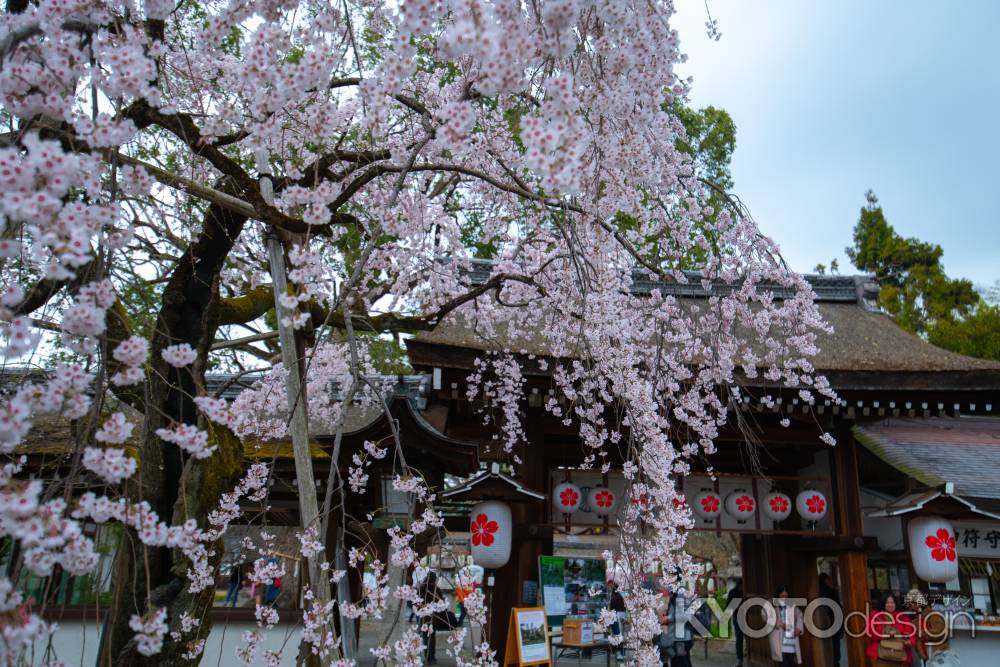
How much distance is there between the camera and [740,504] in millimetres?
7734

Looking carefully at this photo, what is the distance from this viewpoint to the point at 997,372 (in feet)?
23.0

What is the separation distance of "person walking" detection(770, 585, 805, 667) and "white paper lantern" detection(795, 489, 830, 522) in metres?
1.30

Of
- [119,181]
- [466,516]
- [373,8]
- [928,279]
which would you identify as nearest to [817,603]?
[466,516]

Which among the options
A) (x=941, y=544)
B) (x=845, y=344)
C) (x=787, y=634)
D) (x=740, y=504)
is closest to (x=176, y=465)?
(x=740, y=504)

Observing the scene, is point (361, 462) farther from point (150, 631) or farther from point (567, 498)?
point (567, 498)

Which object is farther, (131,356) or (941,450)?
(941,450)

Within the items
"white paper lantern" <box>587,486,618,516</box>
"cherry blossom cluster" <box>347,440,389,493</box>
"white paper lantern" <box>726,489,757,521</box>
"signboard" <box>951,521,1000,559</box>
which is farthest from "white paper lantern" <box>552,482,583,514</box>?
"signboard" <box>951,521,1000,559</box>

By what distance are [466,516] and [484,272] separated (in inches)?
124

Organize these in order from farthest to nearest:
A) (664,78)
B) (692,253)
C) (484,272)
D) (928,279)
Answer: (928,279) < (692,253) < (484,272) < (664,78)

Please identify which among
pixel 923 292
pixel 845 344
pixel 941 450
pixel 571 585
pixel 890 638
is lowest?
pixel 890 638

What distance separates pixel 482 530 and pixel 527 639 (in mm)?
1126

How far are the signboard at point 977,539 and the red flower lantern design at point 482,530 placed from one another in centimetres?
537

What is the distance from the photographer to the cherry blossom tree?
2111 mm

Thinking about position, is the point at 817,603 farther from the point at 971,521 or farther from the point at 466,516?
the point at 466,516
